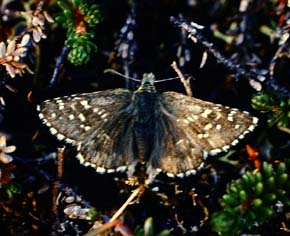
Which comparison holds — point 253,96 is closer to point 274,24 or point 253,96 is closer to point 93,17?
point 274,24

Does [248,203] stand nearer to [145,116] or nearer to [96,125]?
[145,116]

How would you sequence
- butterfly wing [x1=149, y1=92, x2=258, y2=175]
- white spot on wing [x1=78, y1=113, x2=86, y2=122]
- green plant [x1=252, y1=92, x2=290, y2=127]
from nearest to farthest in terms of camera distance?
butterfly wing [x1=149, y1=92, x2=258, y2=175]
white spot on wing [x1=78, y1=113, x2=86, y2=122]
green plant [x1=252, y1=92, x2=290, y2=127]

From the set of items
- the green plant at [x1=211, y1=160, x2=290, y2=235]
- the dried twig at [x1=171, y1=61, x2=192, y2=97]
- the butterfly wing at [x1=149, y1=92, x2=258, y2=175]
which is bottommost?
the green plant at [x1=211, y1=160, x2=290, y2=235]

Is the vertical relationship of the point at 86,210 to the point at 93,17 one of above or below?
below

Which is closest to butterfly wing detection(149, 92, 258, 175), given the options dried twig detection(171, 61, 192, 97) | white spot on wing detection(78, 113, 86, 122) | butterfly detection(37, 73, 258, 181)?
butterfly detection(37, 73, 258, 181)

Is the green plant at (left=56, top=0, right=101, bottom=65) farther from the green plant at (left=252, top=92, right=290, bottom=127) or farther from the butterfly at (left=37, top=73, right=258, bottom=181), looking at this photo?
the green plant at (left=252, top=92, right=290, bottom=127)

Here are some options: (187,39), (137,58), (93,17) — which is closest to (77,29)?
(93,17)

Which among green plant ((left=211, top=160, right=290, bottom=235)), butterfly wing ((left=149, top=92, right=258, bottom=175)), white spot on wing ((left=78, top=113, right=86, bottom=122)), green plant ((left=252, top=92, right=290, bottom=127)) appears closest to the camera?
green plant ((left=211, top=160, right=290, bottom=235))

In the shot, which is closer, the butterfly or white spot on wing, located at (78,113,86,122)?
the butterfly
